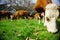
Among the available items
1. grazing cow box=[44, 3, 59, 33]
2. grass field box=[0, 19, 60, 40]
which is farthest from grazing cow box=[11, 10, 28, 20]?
grazing cow box=[44, 3, 59, 33]

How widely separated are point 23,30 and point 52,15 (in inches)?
14.5

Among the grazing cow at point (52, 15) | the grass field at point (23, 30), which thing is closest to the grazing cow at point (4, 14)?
the grass field at point (23, 30)

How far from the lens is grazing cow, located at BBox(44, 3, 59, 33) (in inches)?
94.4

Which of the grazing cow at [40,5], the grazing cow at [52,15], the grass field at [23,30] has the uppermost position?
the grazing cow at [40,5]

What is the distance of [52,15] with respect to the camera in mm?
2418

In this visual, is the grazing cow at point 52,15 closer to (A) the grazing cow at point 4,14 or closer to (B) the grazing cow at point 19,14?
(B) the grazing cow at point 19,14

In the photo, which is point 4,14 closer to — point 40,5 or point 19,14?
point 19,14

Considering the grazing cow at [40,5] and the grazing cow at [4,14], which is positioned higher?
the grazing cow at [40,5]

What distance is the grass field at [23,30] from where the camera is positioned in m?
2.38

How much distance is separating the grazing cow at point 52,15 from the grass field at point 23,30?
0.18 ft

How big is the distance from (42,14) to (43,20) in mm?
73

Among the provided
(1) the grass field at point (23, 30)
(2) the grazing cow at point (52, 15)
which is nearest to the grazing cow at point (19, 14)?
(1) the grass field at point (23, 30)

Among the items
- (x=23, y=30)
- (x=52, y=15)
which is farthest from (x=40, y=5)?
(x=23, y=30)

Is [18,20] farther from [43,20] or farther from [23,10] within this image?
[43,20]
